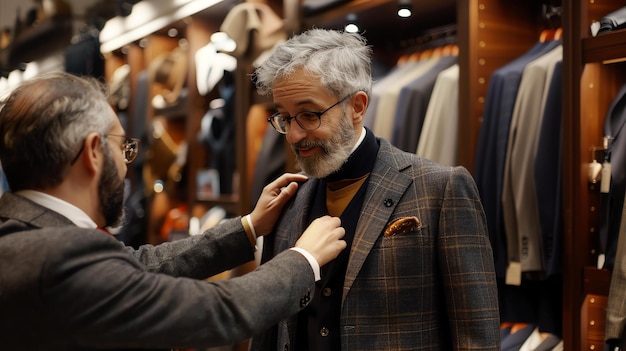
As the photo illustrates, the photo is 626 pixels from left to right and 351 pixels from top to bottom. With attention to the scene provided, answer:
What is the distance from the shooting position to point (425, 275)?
5.71 feet

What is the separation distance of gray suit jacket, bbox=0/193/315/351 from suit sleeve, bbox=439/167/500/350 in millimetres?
468

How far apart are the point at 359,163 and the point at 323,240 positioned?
35 centimetres

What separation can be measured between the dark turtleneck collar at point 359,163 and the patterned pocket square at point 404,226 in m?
0.20

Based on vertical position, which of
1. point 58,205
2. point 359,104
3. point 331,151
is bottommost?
point 58,205

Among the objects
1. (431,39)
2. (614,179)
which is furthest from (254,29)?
(614,179)

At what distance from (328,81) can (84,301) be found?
862mm

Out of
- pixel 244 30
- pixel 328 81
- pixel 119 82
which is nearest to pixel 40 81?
pixel 328 81

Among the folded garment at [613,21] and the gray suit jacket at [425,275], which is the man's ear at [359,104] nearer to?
the gray suit jacket at [425,275]

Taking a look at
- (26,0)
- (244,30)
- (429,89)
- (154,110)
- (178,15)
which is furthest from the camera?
(26,0)

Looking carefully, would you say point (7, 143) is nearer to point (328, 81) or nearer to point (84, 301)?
point (84, 301)

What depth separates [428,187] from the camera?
178cm

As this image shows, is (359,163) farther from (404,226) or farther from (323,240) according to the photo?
(323,240)

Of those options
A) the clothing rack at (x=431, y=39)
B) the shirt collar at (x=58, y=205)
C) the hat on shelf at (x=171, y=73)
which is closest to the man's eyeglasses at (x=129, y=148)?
the shirt collar at (x=58, y=205)

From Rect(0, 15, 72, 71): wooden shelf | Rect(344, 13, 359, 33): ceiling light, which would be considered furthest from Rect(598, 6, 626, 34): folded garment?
Rect(0, 15, 72, 71): wooden shelf
